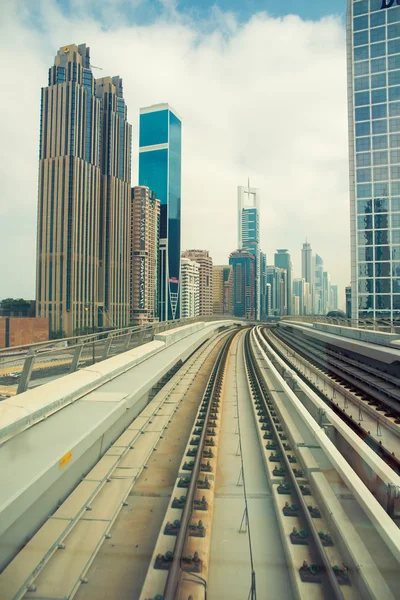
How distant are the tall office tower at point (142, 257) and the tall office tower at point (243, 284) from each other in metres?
38.6

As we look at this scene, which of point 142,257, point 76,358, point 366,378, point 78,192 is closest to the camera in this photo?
point 76,358

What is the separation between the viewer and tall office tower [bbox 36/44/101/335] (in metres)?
32.3

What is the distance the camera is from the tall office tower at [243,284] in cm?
10681

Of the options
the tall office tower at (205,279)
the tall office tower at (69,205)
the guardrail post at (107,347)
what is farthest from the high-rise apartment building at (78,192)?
the tall office tower at (205,279)

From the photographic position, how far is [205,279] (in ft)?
360

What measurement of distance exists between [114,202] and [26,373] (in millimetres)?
56013

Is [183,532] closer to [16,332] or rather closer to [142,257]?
[16,332]

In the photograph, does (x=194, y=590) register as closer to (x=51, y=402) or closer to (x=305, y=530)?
(x=305, y=530)

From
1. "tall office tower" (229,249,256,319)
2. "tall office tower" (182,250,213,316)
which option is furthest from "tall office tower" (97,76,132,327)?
"tall office tower" (229,249,256,319)

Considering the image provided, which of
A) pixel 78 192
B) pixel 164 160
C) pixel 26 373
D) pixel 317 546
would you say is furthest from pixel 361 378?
pixel 164 160

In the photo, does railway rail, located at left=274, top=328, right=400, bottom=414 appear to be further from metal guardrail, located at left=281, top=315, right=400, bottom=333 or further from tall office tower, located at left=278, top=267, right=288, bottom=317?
tall office tower, located at left=278, top=267, right=288, bottom=317

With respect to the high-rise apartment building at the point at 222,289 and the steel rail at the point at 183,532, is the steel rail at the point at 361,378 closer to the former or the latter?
the steel rail at the point at 183,532

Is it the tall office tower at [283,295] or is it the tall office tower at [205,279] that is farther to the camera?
the tall office tower at [205,279]

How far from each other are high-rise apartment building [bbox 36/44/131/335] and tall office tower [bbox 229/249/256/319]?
6028cm
